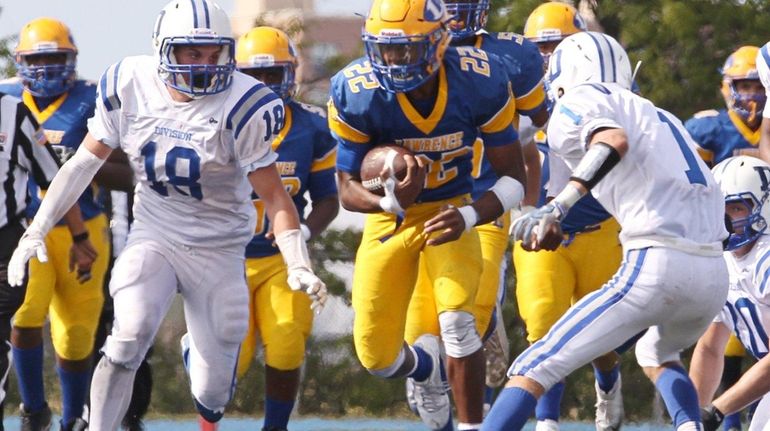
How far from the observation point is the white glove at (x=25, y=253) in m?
6.54

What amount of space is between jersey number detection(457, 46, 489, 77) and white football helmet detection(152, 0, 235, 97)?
938 mm

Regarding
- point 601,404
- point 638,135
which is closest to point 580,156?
point 638,135

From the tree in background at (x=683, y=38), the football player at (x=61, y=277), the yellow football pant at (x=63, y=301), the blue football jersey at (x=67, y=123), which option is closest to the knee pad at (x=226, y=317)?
the football player at (x=61, y=277)

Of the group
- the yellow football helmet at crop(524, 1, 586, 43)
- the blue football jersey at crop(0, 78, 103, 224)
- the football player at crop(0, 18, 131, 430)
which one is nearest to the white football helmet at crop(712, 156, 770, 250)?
the yellow football helmet at crop(524, 1, 586, 43)

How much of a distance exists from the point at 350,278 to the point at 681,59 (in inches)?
96.8

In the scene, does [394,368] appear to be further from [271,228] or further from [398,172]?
[398,172]

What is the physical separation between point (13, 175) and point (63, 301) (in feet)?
2.65

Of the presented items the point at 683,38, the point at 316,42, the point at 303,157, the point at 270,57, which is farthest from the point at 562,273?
the point at 316,42

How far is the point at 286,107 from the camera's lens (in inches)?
320

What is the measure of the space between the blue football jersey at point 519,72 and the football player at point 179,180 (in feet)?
4.73

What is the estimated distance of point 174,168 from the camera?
6637 mm

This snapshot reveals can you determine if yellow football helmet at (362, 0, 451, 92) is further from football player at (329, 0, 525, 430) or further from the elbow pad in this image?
the elbow pad

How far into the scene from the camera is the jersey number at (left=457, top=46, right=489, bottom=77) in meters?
7.05

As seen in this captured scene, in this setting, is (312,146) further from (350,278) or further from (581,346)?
(350,278)
